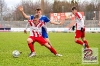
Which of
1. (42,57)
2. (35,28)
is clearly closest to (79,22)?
(35,28)

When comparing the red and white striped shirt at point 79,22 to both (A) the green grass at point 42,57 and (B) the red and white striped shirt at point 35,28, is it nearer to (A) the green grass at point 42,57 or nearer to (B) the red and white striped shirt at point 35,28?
(A) the green grass at point 42,57

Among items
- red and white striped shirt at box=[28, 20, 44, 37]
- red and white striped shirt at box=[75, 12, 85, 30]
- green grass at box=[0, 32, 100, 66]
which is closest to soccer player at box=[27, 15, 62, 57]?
red and white striped shirt at box=[28, 20, 44, 37]

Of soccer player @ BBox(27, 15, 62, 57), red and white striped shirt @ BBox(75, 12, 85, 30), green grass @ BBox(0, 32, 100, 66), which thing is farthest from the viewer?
red and white striped shirt @ BBox(75, 12, 85, 30)

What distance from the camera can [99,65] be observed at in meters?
8.63

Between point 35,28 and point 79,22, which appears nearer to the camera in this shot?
point 35,28

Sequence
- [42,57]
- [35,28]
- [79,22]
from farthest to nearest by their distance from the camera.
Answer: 1. [79,22]
2. [35,28]
3. [42,57]

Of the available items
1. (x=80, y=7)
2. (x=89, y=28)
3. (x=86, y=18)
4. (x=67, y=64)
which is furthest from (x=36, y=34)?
(x=80, y=7)

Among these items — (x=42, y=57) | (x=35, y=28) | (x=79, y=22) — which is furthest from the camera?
(x=79, y=22)

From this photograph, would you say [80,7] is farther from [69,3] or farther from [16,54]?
[16,54]

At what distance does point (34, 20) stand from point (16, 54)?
1.57 m

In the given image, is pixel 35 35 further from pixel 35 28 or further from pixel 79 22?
pixel 79 22

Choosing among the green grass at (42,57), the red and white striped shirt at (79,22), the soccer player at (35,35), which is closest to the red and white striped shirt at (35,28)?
the soccer player at (35,35)

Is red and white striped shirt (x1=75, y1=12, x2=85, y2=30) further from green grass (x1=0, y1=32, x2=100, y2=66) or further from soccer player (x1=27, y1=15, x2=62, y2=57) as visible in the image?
soccer player (x1=27, y1=15, x2=62, y2=57)

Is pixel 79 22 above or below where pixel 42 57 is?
above
